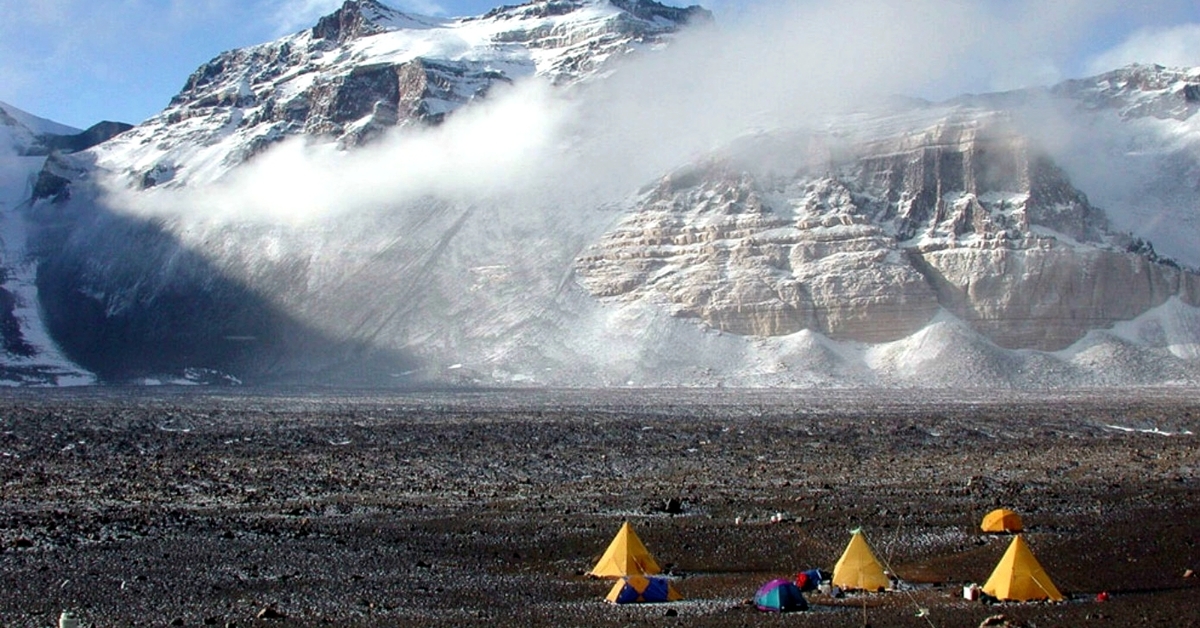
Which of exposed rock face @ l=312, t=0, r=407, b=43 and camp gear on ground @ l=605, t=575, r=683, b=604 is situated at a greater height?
exposed rock face @ l=312, t=0, r=407, b=43

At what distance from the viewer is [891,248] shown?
3652 inches

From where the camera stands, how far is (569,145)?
121125 mm

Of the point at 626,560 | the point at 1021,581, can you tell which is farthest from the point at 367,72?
the point at 1021,581

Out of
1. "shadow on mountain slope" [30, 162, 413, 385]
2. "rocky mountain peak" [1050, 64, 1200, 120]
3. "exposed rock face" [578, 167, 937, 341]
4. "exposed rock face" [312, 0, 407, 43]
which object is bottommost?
"shadow on mountain slope" [30, 162, 413, 385]

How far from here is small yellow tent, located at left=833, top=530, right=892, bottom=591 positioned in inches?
771

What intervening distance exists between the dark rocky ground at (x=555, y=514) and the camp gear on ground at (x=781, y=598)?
12.7 inches

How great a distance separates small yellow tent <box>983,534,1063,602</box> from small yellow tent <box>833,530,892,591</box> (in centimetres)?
182

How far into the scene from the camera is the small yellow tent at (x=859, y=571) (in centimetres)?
1959

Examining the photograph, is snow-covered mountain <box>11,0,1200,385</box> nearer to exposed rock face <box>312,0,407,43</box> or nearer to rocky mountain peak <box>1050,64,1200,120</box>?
rocky mountain peak <box>1050,64,1200,120</box>

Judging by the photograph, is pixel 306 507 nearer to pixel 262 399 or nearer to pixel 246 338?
pixel 262 399

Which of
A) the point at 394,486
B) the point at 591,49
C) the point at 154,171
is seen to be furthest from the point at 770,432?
the point at 154,171

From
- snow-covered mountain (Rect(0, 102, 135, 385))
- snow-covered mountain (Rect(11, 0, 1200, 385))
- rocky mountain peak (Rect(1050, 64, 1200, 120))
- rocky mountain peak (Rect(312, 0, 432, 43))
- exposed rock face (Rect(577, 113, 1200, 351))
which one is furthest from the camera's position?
rocky mountain peak (Rect(312, 0, 432, 43))

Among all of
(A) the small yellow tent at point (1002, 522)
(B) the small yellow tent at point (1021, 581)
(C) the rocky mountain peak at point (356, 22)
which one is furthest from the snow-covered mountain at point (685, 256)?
(B) the small yellow tent at point (1021, 581)

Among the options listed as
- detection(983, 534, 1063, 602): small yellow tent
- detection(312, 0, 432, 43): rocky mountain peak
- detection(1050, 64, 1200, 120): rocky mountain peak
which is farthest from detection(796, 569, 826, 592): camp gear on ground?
detection(312, 0, 432, 43): rocky mountain peak
